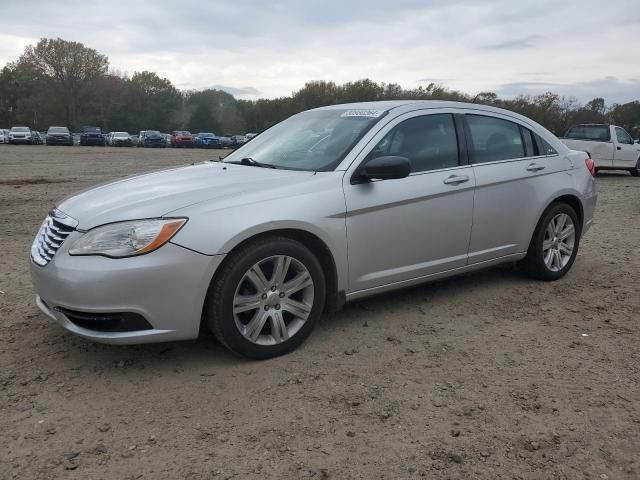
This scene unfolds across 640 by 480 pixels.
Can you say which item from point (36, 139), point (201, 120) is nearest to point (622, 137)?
point (36, 139)

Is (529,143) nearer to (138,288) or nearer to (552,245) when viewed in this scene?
(552,245)

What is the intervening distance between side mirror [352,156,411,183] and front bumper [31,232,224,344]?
117cm

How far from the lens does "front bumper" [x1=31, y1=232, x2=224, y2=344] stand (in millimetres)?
3133

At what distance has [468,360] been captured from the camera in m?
3.62

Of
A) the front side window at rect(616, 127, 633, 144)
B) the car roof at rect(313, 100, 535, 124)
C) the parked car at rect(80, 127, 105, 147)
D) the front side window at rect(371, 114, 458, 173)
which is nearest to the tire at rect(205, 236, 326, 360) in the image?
the front side window at rect(371, 114, 458, 173)

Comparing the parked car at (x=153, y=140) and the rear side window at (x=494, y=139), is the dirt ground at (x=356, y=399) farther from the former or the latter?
the parked car at (x=153, y=140)

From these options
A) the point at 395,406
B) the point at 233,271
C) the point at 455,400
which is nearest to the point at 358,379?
the point at 395,406

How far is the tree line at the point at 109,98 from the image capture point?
252 feet

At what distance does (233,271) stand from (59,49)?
→ 288 ft

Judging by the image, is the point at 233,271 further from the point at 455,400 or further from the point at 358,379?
the point at 455,400

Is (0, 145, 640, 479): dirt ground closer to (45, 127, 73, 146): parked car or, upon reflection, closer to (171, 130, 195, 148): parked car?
(45, 127, 73, 146): parked car

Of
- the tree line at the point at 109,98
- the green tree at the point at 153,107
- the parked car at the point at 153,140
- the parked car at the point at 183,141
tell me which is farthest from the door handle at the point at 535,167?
the green tree at the point at 153,107

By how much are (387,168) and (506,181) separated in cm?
148

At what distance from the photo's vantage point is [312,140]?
14.5 feet
